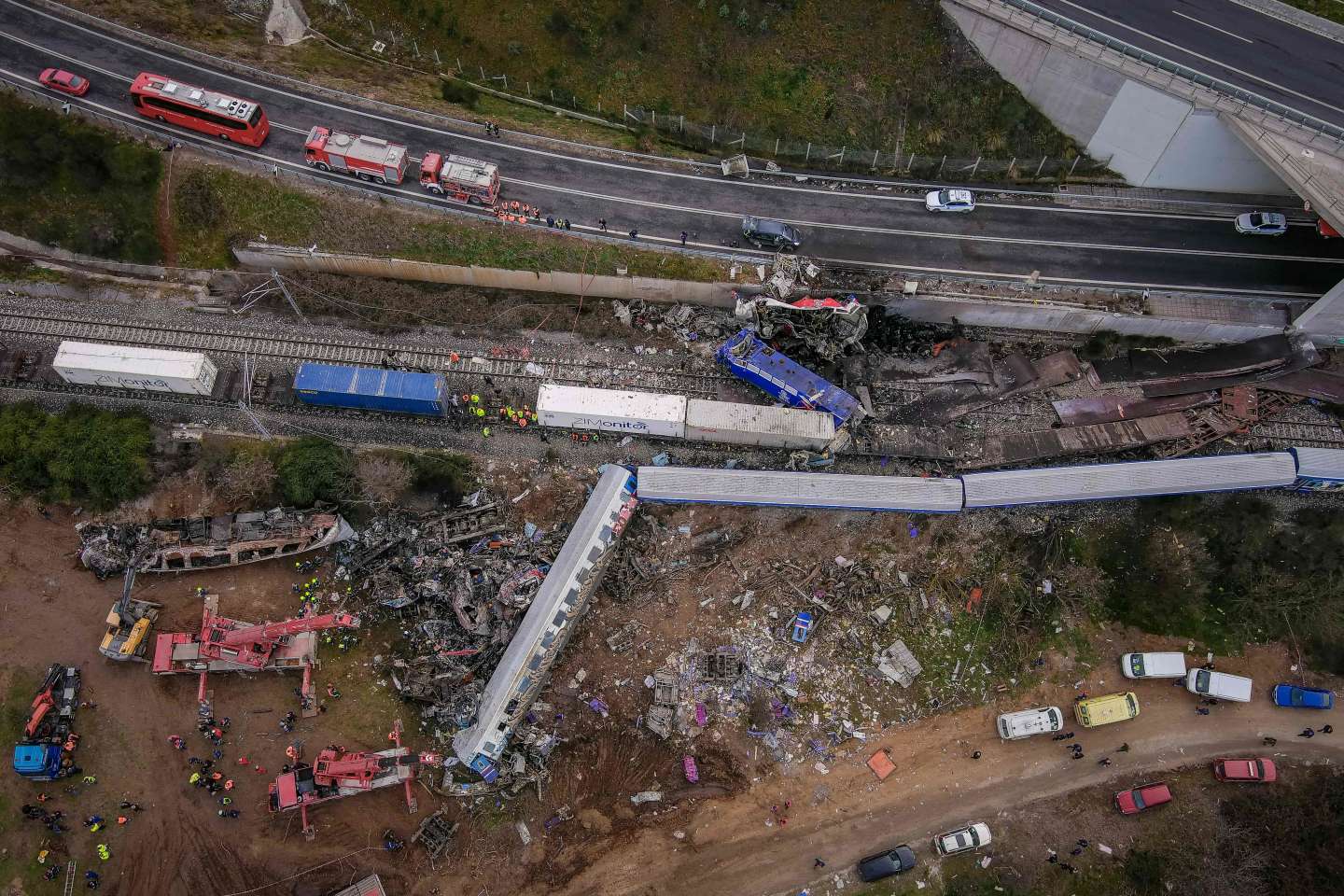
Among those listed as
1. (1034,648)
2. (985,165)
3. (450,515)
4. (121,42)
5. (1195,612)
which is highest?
(985,165)

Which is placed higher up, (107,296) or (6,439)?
(107,296)

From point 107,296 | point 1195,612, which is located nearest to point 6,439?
point 107,296

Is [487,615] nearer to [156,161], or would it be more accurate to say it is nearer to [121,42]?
[156,161]

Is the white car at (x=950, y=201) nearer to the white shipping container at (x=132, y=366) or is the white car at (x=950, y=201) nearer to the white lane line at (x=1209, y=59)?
the white lane line at (x=1209, y=59)

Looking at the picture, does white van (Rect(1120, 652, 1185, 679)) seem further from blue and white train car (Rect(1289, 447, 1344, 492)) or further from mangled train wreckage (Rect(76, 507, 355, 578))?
mangled train wreckage (Rect(76, 507, 355, 578))

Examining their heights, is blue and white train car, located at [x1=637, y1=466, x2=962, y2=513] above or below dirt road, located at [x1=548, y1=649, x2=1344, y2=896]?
above

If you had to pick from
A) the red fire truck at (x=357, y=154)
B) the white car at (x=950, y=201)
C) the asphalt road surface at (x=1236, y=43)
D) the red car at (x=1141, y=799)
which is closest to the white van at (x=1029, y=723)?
the red car at (x=1141, y=799)

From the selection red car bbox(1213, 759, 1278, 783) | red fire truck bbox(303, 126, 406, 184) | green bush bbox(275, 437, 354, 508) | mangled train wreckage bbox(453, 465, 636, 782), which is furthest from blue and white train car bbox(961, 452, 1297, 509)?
red fire truck bbox(303, 126, 406, 184)
